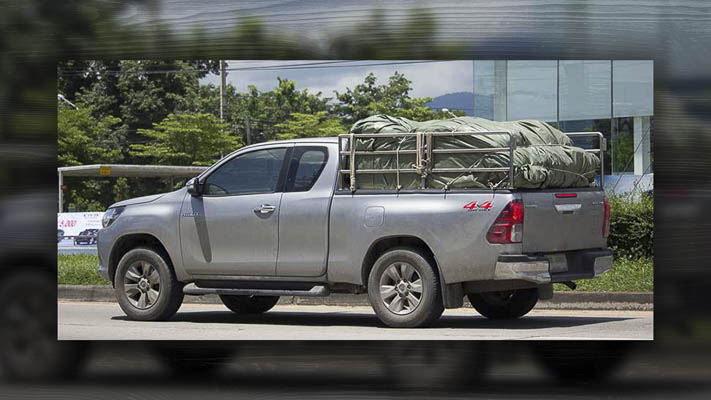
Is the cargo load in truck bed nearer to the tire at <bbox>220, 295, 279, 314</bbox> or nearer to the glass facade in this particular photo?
the tire at <bbox>220, 295, 279, 314</bbox>

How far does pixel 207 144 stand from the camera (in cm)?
3033

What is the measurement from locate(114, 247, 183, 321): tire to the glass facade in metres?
9.90

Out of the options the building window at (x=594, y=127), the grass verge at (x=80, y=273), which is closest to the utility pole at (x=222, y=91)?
the building window at (x=594, y=127)

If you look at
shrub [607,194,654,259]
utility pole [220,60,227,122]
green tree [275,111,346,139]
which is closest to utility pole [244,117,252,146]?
utility pole [220,60,227,122]

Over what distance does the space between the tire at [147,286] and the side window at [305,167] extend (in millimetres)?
1449

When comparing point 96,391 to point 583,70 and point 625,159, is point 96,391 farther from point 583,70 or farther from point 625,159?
point 583,70

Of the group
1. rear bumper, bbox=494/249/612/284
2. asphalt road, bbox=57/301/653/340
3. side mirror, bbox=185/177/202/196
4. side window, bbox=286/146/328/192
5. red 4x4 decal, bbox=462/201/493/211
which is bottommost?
asphalt road, bbox=57/301/653/340

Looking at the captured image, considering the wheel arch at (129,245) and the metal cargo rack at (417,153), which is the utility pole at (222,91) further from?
the metal cargo rack at (417,153)

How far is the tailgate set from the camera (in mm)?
8492

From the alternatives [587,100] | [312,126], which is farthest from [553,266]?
[312,126]

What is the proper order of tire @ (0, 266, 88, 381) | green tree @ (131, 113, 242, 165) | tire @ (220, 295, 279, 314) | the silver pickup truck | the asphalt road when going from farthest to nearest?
1. green tree @ (131, 113, 242, 165)
2. tire @ (220, 295, 279, 314)
3. the asphalt road
4. the silver pickup truck
5. tire @ (0, 266, 88, 381)

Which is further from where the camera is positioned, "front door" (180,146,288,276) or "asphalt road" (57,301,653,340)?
"front door" (180,146,288,276)

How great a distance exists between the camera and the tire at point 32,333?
17.1 ft

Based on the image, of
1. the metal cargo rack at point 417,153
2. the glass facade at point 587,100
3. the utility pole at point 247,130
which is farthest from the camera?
the utility pole at point 247,130
